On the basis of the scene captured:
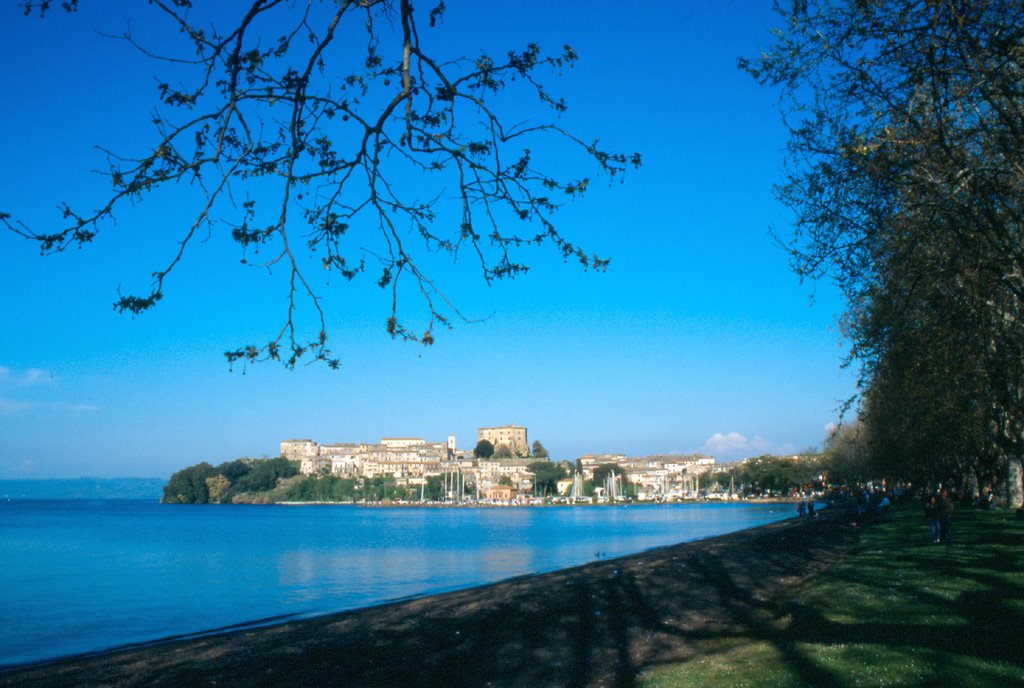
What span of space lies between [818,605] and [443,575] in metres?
29.0

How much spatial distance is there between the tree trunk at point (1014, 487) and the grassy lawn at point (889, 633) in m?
13.9

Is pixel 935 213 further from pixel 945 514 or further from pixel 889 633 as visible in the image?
pixel 945 514

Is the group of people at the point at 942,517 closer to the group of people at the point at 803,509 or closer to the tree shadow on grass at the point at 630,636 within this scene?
the tree shadow on grass at the point at 630,636

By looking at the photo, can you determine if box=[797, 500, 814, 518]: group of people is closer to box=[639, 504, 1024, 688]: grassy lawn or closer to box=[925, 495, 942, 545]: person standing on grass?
box=[925, 495, 942, 545]: person standing on grass

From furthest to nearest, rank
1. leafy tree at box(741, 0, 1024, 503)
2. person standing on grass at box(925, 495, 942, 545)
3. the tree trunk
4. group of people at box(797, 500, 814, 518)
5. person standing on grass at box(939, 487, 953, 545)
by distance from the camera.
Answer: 1. group of people at box(797, 500, 814, 518)
2. the tree trunk
3. person standing on grass at box(925, 495, 942, 545)
4. person standing on grass at box(939, 487, 953, 545)
5. leafy tree at box(741, 0, 1024, 503)

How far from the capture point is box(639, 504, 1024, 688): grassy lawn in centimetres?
1003

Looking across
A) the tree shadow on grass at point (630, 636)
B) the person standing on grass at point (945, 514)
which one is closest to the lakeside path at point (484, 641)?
the tree shadow on grass at point (630, 636)

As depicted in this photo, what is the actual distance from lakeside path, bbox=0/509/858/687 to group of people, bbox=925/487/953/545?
4333mm

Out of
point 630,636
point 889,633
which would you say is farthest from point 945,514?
point 889,633

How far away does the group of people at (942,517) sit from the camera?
25.0 meters

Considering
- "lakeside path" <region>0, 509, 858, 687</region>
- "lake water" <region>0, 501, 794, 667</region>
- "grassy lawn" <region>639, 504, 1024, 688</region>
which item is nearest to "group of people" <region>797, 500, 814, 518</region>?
"lake water" <region>0, 501, 794, 667</region>

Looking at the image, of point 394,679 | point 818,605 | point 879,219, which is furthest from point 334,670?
point 879,219

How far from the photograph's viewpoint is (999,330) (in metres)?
15.6

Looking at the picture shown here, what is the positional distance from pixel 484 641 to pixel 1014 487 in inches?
1106
